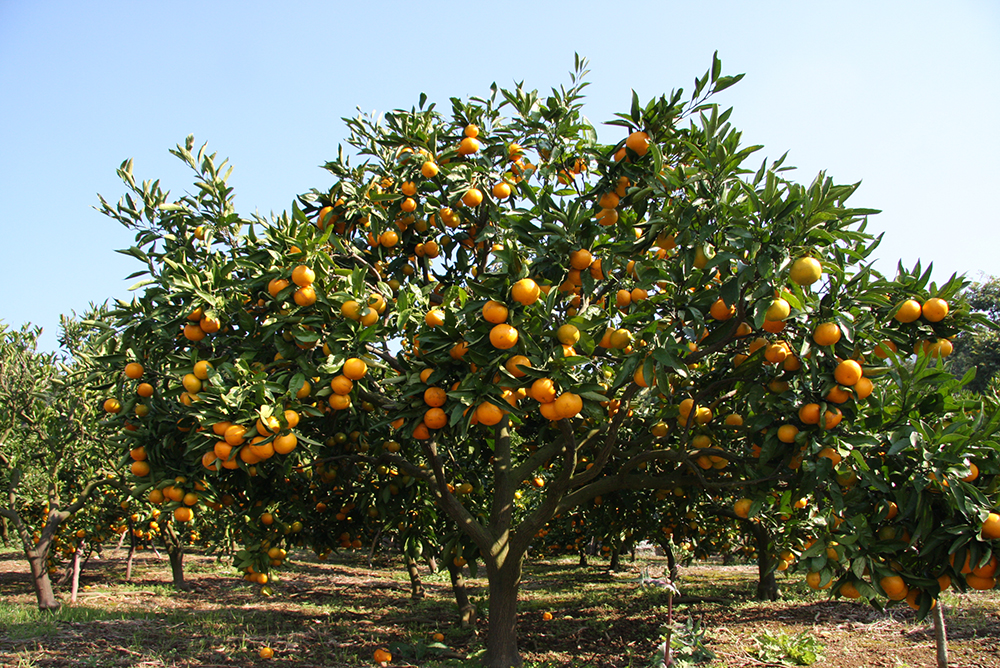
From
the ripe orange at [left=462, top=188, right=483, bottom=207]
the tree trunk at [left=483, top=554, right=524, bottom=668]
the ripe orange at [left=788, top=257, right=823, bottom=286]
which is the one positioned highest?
the ripe orange at [left=462, top=188, right=483, bottom=207]

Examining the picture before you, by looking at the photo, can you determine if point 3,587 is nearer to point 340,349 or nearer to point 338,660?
point 338,660

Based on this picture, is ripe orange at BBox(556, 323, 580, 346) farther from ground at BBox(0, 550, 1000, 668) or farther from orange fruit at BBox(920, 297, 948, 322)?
orange fruit at BBox(920, 297, 948, 322)

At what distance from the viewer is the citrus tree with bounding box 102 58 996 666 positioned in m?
3.25

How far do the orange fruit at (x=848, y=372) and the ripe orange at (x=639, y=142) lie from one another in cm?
188

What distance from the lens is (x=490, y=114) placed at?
212 inches

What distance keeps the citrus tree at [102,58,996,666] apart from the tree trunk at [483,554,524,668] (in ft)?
0.06

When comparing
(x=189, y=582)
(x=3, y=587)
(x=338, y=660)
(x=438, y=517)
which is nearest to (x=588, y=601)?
(x=438, y=517)

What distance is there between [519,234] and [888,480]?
2594 millimetres

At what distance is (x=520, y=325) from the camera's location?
3336 millimetres

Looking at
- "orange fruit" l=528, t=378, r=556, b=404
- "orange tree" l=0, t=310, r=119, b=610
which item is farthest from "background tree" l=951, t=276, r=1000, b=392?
"orange tree" l=0, t=310, r=119, b=610

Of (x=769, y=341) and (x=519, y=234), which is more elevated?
(x=519, y=234)

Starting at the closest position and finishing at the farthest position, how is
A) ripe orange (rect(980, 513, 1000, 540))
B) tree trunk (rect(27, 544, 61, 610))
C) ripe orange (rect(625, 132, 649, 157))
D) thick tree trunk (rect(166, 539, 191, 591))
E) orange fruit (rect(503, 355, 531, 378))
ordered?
ripe orange (rect(980, 513, 1000, 540)) < orange fruit (rect(503, 355, 531, 378)) < ripe orange (rect(625, 132, 649, 157)) < tree trunk (rect(27, 544, 61, 610)) < thick tree trunk (rect(166, 539, 191, 591))

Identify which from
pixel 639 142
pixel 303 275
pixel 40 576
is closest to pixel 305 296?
pixel 303 275

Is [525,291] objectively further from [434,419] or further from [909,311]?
[909,311]
